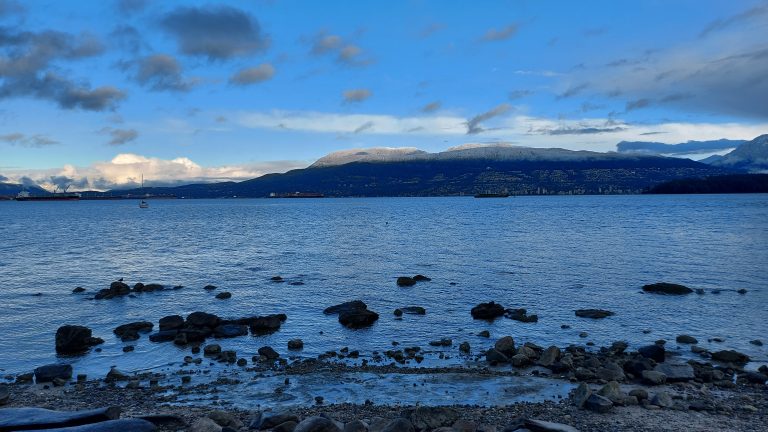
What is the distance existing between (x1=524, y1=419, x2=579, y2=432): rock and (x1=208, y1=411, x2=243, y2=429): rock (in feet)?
29.7

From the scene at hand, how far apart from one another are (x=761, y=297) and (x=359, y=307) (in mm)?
29414

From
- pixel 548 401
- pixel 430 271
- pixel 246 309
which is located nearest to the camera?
pixel 548 401

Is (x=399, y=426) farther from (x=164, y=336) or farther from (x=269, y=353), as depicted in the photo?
(x=164, y=336)

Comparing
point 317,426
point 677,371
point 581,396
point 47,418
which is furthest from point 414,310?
point 47,418

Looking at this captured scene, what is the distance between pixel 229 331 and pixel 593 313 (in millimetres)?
22681

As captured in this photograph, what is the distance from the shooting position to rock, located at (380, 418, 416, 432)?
52.1 feet

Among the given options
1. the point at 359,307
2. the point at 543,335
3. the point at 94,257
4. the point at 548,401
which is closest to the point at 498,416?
the point at 548,401

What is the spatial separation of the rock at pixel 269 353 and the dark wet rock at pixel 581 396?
549 inches

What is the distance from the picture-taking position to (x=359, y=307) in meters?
35.6

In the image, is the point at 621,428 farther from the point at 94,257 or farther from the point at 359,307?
the point at 94,257

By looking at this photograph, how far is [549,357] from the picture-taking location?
81.1 feet

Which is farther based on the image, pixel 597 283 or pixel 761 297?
pixel 597 283

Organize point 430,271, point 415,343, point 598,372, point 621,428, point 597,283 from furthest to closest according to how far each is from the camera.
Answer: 1. point 430,271
2. point 597,283
3. point 415,343
4. point 598,372
5. point 621,428

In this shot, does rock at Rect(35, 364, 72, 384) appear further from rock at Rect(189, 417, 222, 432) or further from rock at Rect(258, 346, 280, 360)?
rock at Rect(189, 417, 222, 432)
